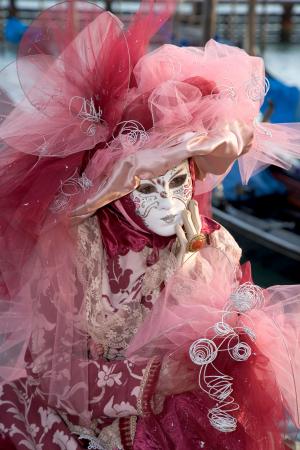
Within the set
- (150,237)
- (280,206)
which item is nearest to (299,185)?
(280,206)

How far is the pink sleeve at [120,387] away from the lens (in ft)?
4.19


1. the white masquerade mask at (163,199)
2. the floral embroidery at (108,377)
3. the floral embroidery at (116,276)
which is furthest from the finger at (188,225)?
the floral embroidery at (108,377)

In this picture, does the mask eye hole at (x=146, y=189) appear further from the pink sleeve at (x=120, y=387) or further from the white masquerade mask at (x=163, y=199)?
the pink sleeve at (x=120, y=387)

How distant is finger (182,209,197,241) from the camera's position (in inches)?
53.9

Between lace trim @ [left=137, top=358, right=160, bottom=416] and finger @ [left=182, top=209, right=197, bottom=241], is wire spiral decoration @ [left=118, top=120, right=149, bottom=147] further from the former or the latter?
lace trim @ [left=137, top=358, right=160, bottom=416]

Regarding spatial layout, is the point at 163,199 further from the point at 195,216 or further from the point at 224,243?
the point at 224,243

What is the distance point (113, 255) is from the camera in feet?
4.64

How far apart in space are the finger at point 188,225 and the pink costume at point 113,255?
0.15 ft

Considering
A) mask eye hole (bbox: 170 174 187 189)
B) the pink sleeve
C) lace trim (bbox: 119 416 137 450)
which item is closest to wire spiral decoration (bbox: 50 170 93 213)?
mask eye hole (bbox: 170 174 187 189)

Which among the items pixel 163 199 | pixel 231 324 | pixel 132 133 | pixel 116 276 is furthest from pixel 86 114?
pixel 231 324

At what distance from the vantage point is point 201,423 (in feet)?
4.11

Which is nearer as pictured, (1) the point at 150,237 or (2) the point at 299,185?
(1) the point at 150,237

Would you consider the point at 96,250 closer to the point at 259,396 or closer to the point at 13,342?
the point at 13,342

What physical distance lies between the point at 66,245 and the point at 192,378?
0.31 m
